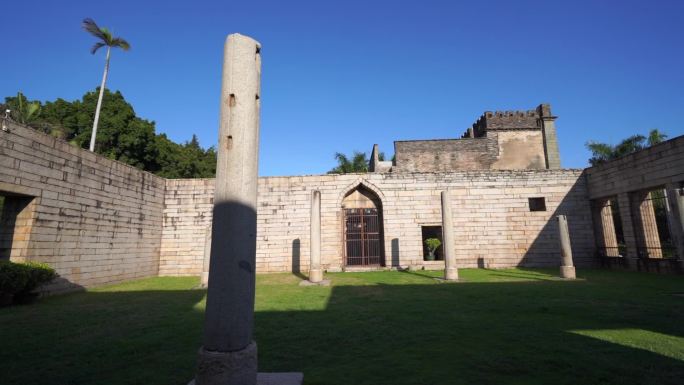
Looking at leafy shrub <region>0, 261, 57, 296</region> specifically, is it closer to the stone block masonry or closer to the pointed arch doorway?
the stone block masonry

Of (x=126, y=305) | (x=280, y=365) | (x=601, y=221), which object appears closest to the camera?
(x=280, y=365)

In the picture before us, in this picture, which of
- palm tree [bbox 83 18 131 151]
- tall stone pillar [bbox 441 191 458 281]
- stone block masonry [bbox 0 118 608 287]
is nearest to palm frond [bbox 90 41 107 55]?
palm tree [bbox 83 18 131 151]

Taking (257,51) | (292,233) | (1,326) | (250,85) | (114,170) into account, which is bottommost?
(1,326)

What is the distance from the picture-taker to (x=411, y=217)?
13.6 metres

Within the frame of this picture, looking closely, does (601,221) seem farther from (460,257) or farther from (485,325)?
(485,325)

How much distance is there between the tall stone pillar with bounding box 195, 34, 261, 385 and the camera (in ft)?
7.36

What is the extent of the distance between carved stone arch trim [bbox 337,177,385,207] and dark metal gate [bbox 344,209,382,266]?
741 mm

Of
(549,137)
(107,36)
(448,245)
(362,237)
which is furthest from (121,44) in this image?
(549,137)

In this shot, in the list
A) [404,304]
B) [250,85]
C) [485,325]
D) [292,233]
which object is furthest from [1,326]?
[292,233]

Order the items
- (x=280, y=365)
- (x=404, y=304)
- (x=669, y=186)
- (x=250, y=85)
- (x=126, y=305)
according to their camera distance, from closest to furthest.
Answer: (x=250, y=85), (x=280, y=365), (x=404, y=304), (x=126, y=305), (x=669, y=186)

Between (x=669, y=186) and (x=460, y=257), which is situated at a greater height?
(x=669, y=186)

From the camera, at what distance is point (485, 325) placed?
15.5 ft

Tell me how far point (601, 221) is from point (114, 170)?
1778 cm

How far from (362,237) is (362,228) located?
1.26 ft
